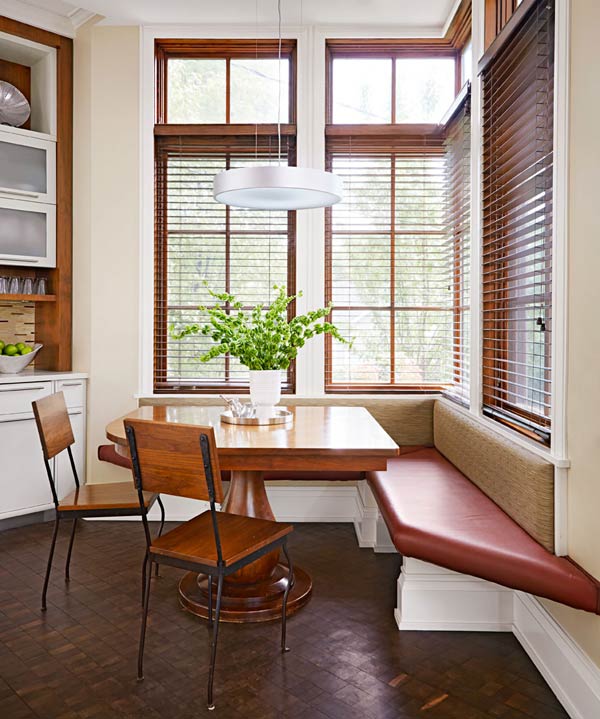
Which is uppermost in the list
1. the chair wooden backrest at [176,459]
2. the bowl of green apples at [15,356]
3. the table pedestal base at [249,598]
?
the bowl of green apples at [15,356]

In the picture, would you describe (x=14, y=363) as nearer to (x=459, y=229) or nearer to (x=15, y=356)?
(x=15, y=356)

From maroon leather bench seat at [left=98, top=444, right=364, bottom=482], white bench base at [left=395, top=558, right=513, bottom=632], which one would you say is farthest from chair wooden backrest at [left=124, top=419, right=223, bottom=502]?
maroon leather bench seat at [left=98, top=444, right=364, bottom=482]

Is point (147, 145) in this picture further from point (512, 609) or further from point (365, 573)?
point (512, 609)

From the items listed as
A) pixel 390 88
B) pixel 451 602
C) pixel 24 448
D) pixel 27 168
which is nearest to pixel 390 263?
pixel 390 88

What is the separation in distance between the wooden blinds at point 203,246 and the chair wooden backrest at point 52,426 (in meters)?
1.19

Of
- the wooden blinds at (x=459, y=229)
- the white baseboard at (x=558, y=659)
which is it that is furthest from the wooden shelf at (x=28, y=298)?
the white baseboard at (x=558, y=659)

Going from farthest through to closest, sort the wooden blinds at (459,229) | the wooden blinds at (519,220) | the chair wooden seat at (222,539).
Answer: the wooden blinds at (459,229) → the wooden blinds at (519,220) → the chair wooden seat at (222,539)

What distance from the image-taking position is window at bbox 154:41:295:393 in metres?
4.46

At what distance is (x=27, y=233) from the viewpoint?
4.35 metres

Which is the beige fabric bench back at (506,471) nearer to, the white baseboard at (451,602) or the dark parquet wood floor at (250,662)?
the white baseboard at (451,602)

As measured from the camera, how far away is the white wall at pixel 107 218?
4.35 metres

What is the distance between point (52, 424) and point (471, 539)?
1962mm

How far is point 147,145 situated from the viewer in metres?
4.39

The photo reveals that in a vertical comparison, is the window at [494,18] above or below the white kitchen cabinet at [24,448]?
above
